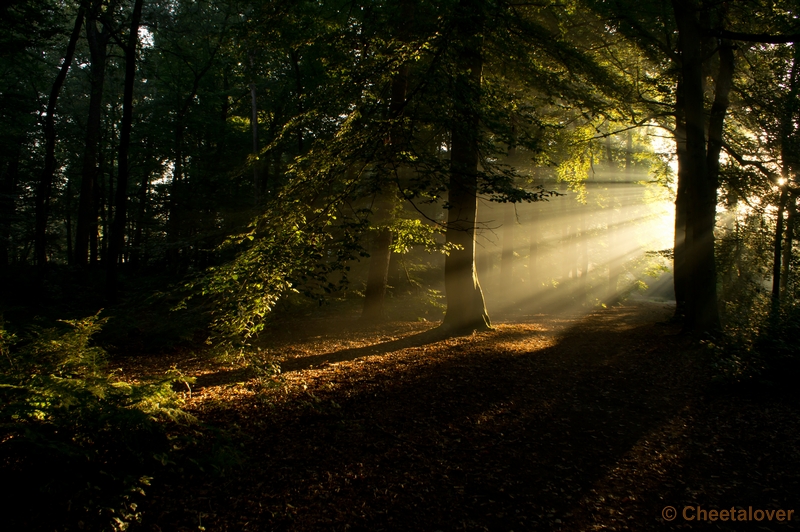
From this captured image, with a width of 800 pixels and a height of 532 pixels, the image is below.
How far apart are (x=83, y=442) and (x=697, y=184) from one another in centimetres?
1295

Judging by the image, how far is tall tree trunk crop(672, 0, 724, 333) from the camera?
10562 mm

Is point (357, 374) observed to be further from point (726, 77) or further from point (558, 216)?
point (558, 216)

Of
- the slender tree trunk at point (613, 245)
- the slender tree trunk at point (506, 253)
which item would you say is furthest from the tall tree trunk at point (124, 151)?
the slender tree trunk at point (613, 245)

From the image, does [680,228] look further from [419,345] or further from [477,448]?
[477,448]

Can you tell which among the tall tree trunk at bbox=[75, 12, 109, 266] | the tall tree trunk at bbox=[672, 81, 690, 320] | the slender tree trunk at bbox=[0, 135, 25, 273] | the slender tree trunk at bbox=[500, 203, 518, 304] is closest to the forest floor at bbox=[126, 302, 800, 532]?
the tall tree trunk at bbox=[672, 81, 690, 320]

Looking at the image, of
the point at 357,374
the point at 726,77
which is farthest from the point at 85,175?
the point at 726,77

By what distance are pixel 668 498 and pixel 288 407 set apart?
4.12 meters

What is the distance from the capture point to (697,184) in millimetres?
10797

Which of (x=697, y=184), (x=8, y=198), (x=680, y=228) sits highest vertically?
(x=697, y=184)

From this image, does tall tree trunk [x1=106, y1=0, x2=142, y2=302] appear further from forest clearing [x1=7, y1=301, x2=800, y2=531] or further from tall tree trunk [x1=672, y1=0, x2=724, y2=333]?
tall tree trunk [x1=672, y1=0, x2=724, y2=333]

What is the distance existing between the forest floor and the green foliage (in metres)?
0.26

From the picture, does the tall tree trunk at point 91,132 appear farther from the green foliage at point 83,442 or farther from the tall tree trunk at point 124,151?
the green foliage at point 83,442

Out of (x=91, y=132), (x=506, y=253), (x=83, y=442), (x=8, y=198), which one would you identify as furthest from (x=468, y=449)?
(x=8, y=198)

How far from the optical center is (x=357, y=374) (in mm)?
6895
